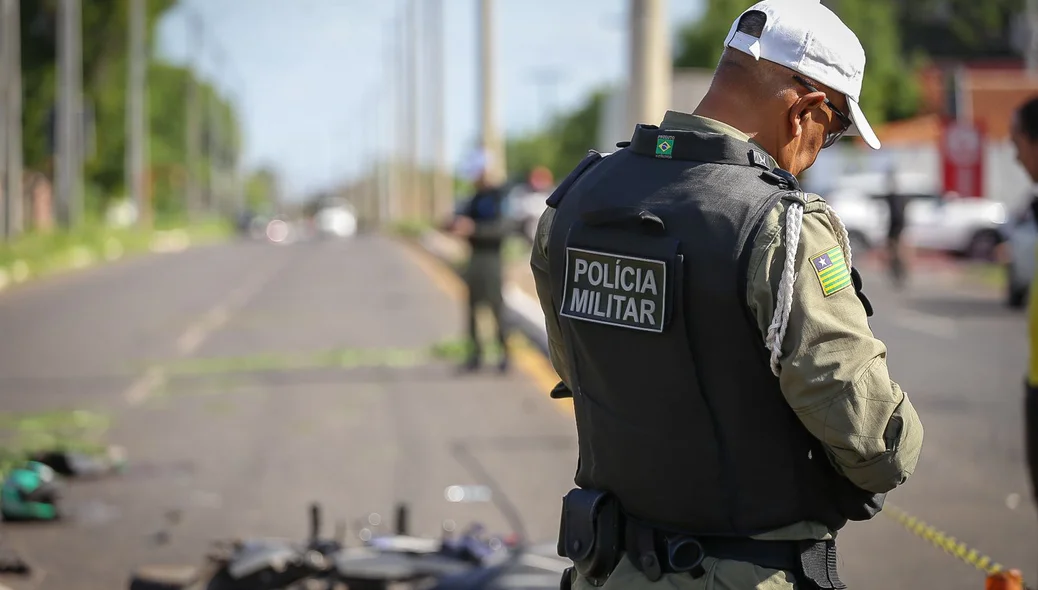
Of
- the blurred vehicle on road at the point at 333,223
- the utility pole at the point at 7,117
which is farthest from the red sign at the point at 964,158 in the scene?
the blurred vehicle on road at the point at 333,223

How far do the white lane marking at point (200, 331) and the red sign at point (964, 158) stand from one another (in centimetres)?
1421

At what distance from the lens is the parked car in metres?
15.8

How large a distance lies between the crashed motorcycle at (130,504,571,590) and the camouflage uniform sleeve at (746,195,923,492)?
2385mm

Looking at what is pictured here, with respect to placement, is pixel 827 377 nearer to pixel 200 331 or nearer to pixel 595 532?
pixel 595 532

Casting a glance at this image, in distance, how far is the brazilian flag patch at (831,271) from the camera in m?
2.37

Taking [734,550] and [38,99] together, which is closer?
[734,550]

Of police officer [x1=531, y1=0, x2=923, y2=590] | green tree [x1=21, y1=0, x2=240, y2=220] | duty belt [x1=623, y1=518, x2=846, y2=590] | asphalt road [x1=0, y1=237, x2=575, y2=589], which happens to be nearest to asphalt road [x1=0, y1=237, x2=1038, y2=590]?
asphalt road [x1=0, y1=237, x2=575, y2=589]

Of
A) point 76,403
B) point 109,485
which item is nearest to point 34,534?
point 109,485

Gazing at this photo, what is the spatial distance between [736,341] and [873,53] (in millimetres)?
66894

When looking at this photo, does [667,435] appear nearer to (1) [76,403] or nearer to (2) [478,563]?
(2) [478,563]

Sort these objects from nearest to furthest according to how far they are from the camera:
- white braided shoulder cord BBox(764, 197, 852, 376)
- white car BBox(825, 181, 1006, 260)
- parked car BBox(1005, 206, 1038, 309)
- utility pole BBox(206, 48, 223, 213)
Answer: white braided shoulder cord BBox(764, 197, 852, 376) < parked car BBox(1005, 206, 1038, 309) < white car BBox(825, 181, 1006, 260) < utility pole BBox(206, 48, 223, 213)

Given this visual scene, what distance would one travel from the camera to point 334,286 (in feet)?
88.0

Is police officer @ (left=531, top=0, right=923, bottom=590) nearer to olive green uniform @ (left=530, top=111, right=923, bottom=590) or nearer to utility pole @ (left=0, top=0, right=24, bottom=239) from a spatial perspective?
olive green uniform @ (left=530, top=111, right=923, bottom=590)

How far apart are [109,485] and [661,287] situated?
6.48 meters
